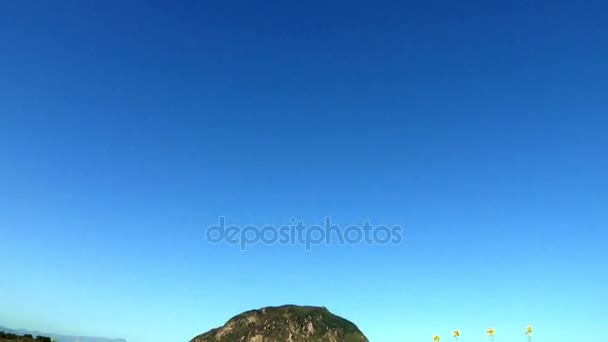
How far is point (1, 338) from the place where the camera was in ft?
525

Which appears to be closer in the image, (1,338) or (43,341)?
(1,338)

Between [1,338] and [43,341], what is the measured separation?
36.0 metres

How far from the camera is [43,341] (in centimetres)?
19275
